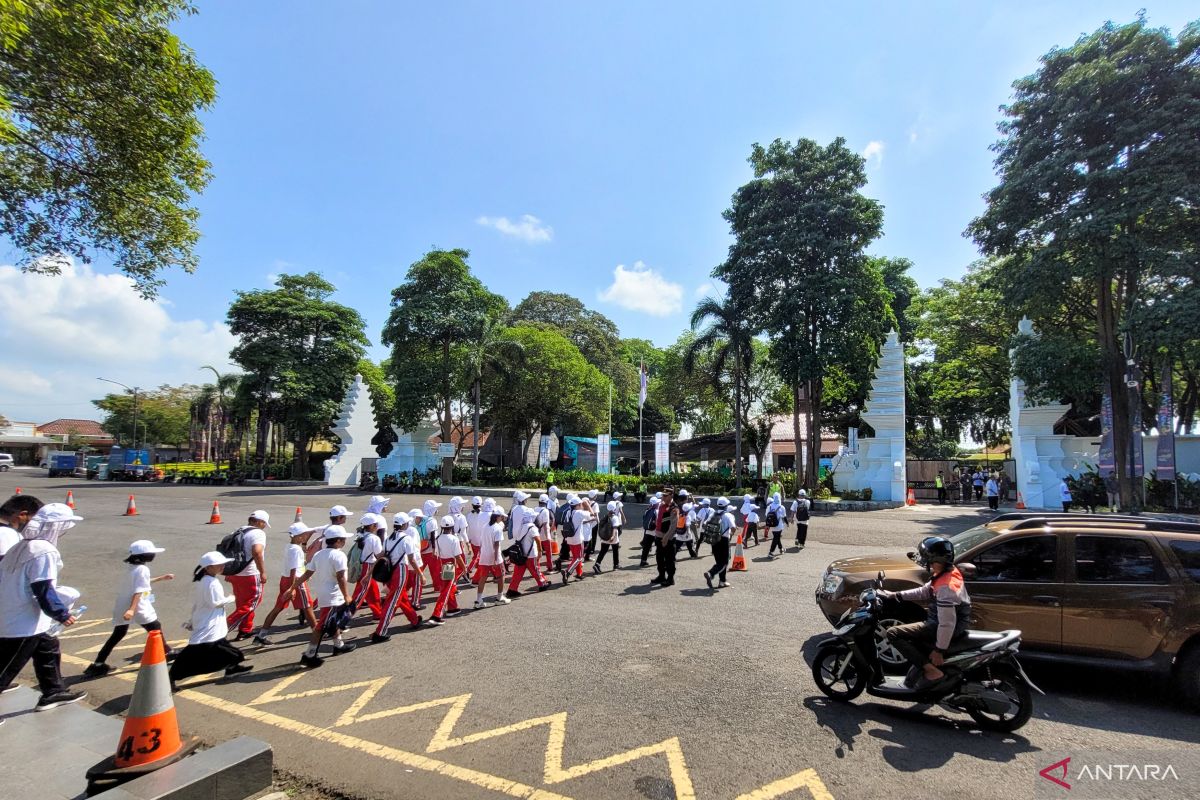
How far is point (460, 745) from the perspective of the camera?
14.4 feet

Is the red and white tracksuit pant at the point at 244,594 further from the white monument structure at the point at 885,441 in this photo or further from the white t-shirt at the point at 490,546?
the white monument structure at the point at 885,441

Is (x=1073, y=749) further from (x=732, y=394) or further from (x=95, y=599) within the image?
(x=732, y=394)

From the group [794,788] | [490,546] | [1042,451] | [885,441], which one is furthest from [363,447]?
[794,788]

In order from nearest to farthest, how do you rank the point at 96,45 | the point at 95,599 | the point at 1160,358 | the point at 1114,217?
the point at 96,45, the point at 95,599, the point at 1114,217, the point at 1160,358

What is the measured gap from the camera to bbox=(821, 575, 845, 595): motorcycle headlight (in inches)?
254

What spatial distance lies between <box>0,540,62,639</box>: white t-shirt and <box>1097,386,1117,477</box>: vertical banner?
2732cm

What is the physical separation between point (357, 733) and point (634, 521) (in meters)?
15.5

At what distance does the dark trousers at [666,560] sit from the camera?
32.5 feet

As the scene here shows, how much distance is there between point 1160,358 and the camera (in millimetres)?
20672

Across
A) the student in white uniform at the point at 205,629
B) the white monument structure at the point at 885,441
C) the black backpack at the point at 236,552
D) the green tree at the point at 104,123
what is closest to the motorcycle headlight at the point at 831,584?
the student in white uniform at the point at 205,629

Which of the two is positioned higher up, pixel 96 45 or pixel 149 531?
pixel 96 45

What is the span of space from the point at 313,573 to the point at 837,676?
532 centimetres

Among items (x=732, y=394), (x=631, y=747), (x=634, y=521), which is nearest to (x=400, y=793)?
(x=631, y=747)

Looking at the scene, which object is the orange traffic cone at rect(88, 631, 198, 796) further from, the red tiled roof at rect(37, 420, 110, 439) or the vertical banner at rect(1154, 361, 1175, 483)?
the red tiled roof at rect(37, 420, 110, 439)
